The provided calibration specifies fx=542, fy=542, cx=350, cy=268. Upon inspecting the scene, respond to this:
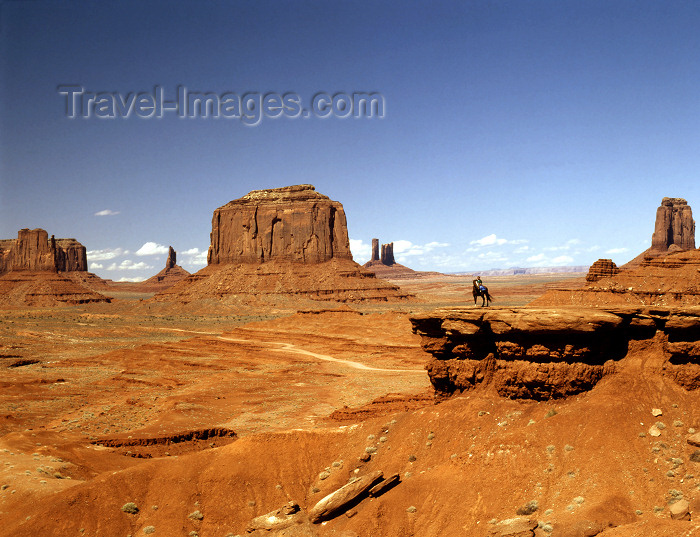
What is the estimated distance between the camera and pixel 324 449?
1711 centimetres

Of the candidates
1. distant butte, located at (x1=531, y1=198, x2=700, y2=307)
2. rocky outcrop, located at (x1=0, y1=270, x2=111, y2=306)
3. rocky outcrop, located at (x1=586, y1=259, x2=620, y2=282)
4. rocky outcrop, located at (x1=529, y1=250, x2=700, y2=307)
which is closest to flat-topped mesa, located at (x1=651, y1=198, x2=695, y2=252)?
rocky outcrop, located at (x1=586, y1=259, x2=620, y2=282)

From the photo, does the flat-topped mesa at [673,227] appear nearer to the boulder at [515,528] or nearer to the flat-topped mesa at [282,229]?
the flat-topped mesa at [282,229]

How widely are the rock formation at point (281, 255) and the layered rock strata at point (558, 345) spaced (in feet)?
297

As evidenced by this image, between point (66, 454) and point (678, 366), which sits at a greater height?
point (678, 366)

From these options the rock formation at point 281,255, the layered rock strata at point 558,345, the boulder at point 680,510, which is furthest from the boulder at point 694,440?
the rock formation at point 281,255

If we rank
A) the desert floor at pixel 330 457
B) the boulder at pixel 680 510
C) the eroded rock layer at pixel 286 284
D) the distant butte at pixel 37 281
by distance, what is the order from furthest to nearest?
the distant butte at pixel 37 281 → the eroded rock layer at pixel 286 284 → the desert floor at pixel 330 457 → the boulder at pixel 680 510

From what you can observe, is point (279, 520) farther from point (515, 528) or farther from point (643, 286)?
point (643, 286)

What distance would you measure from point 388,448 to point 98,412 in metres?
19.0

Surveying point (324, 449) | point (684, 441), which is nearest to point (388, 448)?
point (324, 449)

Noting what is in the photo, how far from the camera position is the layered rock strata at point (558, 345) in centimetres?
1308

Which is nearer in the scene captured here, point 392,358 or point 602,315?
point 602,315

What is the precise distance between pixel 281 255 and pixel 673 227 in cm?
9996

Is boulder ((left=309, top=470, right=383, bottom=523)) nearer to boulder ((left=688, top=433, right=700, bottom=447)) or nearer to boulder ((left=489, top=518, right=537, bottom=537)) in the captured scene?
boulder ((left=489, top=518, right=537, bottom=537))

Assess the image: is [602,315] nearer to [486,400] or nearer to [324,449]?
[486,400]
